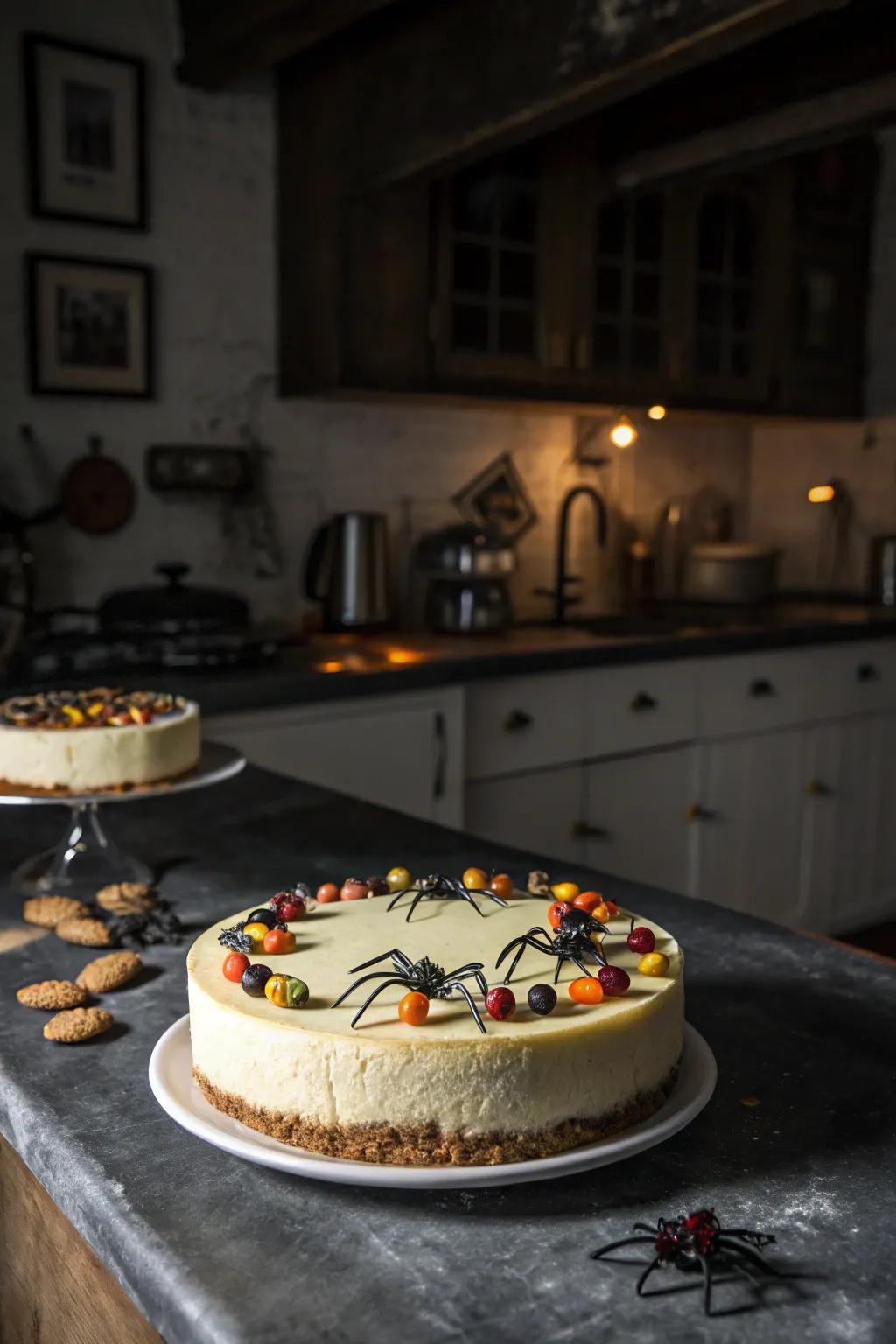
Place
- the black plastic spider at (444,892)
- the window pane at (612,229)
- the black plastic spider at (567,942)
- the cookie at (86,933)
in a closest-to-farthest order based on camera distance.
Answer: the black plastic spider at (567,942) < the black plastic spider at (444,892) < the cookie at (86,933) < the window pane at (612,229)

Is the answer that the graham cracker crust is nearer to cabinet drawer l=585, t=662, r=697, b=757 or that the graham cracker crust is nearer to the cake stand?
the cake stand

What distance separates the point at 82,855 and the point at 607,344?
8.81 feet

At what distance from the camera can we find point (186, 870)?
4.56 ft

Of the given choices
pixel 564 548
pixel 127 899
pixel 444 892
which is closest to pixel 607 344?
pixel 564 548

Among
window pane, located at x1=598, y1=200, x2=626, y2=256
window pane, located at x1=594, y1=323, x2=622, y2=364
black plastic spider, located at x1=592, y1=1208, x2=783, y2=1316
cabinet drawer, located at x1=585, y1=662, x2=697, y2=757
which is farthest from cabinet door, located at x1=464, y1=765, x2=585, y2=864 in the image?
black plastic spider, located at x1=592, y1=1208, x2=783, y2=1316

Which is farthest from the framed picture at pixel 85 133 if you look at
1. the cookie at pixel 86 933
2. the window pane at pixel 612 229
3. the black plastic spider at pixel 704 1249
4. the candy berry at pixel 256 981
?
the black plastic spider at pixel 704 1249

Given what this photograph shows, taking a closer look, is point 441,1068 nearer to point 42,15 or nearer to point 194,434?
point 194,434

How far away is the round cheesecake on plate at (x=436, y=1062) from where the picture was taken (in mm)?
733

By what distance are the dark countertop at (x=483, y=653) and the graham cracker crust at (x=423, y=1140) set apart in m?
1.68

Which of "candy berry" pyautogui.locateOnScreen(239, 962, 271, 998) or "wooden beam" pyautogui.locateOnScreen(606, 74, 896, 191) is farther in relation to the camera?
"wooden beam" pyautogui.locateOnScreen(606, 74, 896, 191)

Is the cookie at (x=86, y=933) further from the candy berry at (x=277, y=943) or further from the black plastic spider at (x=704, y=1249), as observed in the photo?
the black plastic spider at (x=704, y=1249)

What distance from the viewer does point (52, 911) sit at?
1.21 meters

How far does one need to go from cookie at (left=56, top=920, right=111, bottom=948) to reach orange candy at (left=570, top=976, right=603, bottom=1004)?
531 mm

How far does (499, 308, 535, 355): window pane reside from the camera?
11.1 ft
